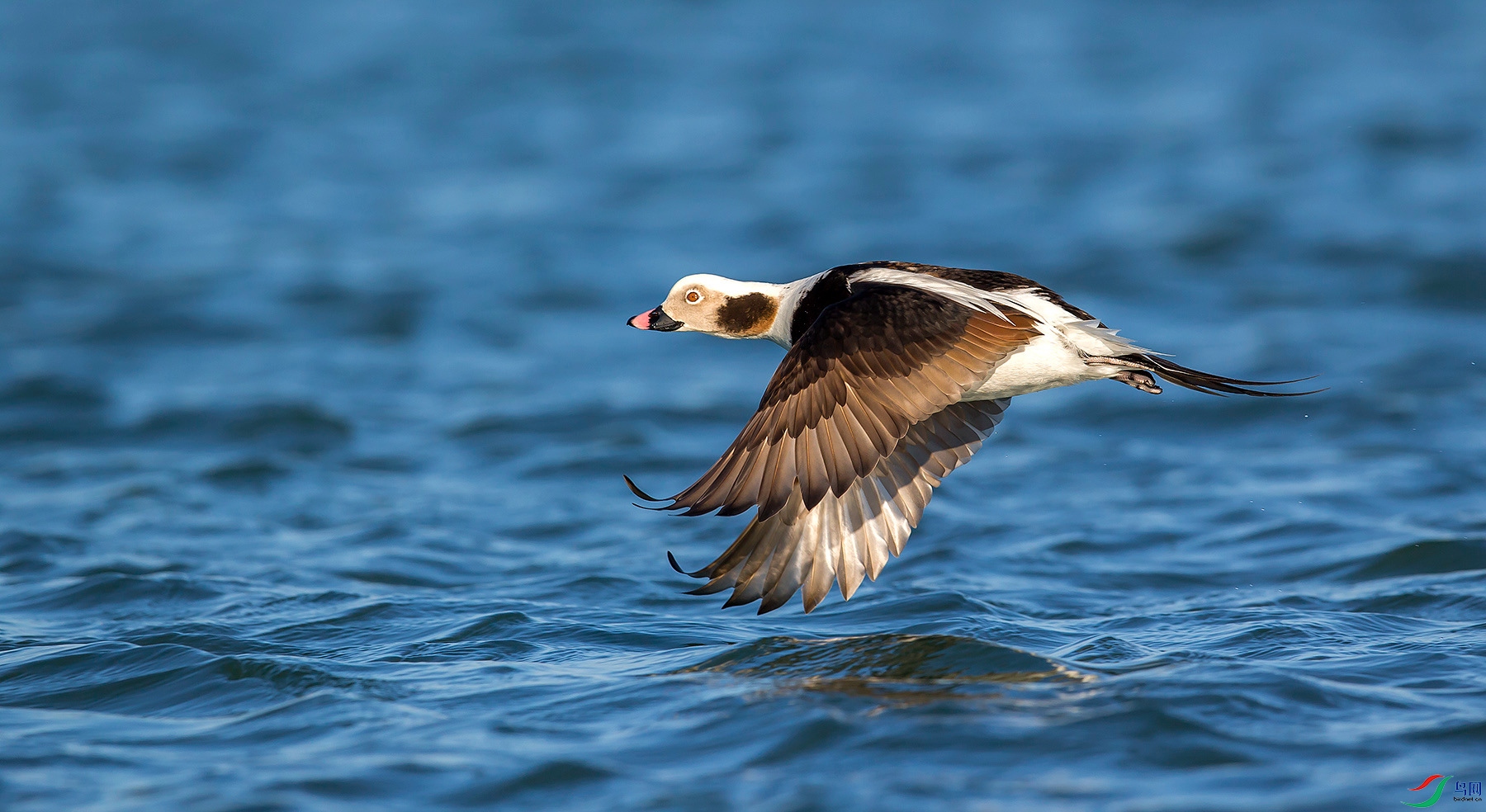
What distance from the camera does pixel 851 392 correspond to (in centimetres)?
457

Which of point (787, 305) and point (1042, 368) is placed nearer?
point (1042, 368)

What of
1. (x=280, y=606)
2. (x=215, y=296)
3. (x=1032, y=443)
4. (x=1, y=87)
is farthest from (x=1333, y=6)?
(x=280, y=606)

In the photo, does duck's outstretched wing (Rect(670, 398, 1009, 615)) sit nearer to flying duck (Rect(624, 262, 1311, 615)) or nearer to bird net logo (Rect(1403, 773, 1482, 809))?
flying duck (Rect(624, 262, 1311, 615))

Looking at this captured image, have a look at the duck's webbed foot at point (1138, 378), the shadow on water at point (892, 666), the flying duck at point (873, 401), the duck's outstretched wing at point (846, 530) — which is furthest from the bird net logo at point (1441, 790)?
the duck's outstretched wing at point (846, 530)

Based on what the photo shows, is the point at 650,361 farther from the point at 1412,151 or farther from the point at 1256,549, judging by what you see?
the point at 1412,151

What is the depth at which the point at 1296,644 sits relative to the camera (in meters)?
4.99

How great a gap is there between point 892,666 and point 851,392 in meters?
0.97

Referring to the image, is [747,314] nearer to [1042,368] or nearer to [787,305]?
[787,305]

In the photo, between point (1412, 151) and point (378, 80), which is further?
point (378, 80)

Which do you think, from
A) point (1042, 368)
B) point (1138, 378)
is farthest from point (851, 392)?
point (1138, 378)

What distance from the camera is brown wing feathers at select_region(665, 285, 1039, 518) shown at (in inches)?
172

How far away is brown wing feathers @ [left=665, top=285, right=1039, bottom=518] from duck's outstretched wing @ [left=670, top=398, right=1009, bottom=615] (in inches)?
7.4

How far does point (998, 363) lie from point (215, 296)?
8149 millimetres

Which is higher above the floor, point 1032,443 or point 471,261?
point 471,261
